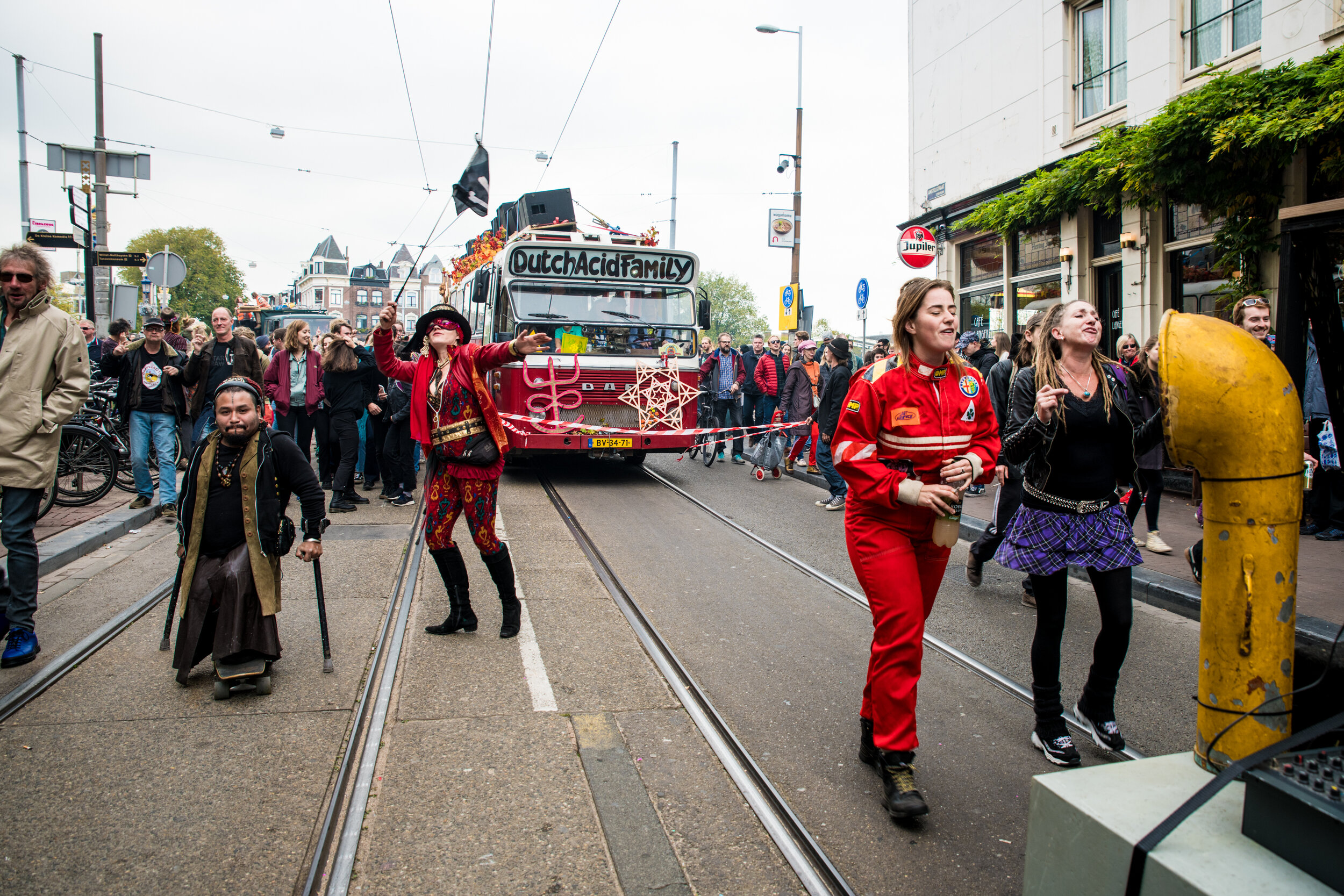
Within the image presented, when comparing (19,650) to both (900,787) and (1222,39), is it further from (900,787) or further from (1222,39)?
(1222,39)

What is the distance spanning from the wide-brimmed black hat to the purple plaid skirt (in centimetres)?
313

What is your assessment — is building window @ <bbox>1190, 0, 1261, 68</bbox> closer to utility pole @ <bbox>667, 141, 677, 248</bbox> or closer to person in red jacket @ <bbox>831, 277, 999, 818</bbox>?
person in red jacket @ <bbox>831, 277, 999, 818</bbox>

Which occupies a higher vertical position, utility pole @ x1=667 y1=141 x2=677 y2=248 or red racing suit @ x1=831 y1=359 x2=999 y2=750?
utility pole @ x1=667 y1=141 x2=677 y2=248

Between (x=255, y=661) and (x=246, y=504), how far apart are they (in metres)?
0.74

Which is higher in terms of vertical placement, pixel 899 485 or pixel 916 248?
pixel 916 248

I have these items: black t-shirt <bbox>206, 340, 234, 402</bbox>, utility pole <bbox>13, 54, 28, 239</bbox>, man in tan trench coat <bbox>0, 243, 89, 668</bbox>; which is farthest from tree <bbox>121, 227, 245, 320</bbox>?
man in tan trench coat <bbox>0, 243, 89, 668</bbox>

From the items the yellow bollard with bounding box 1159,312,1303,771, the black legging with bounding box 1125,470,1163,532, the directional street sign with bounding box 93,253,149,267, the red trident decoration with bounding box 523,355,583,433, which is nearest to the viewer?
the yellow bollard with bounding box 1159,312,1303,771

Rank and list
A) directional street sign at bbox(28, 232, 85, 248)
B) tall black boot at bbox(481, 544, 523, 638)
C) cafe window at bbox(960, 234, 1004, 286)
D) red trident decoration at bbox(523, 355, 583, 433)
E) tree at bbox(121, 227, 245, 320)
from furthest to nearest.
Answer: tree at bbox(121, 227, 245, 320) < directional street sign at bbox(28, 232, 85, 248) < cafe window at bbox(960, 234, 1004, 286) < red trident decoration at bbox(523, 355, 583, 433) < tall black boot at bbox(481, 544, 523, 638)

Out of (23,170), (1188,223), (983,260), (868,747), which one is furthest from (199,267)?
(868,747)

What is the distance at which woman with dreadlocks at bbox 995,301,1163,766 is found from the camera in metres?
3.63

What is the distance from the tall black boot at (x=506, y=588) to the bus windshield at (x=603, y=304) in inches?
257

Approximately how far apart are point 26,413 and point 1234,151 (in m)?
11.5

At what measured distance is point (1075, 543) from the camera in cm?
365

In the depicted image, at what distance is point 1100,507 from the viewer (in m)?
3.70
